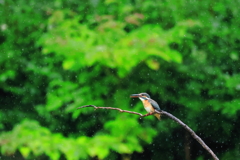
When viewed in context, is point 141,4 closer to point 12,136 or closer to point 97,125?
point 97,125

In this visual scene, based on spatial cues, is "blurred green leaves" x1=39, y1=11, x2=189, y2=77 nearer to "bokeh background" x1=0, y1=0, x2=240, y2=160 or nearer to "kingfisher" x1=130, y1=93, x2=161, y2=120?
"bokeh background" x1=0, y1=0, x2=240, y2=160

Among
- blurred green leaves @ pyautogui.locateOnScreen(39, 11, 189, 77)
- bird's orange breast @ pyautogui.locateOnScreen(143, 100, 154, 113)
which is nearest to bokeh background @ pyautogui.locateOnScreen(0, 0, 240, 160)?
blurred green leaves @ pyautogui.locateOnScreen(39, 11, 189, 77)

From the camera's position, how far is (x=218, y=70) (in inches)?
83.2

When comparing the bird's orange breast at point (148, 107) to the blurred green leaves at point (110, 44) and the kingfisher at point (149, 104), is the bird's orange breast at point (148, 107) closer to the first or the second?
the kingfisher at point (149, 104)

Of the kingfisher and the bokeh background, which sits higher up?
the kingfisher

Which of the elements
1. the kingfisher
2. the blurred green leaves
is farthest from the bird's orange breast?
the blurred green leaves

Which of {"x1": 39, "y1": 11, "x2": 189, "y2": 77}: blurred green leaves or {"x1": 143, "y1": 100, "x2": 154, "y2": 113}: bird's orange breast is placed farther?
{"x1": 39, "y1": 11, "x2": 189, "y2": 77}: blurred green leaves

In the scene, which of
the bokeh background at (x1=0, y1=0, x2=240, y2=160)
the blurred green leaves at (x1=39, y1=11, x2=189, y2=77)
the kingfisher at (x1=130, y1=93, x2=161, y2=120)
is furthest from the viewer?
the bokeh background at (x1=0, y1=0, x2=240, y2=160)

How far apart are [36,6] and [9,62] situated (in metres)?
0.46

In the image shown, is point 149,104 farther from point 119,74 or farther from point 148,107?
point 119,74

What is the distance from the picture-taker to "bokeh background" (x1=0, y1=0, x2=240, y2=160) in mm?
1992

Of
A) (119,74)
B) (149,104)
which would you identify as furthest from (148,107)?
(119,74)

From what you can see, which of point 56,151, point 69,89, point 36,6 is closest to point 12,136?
point 56,151

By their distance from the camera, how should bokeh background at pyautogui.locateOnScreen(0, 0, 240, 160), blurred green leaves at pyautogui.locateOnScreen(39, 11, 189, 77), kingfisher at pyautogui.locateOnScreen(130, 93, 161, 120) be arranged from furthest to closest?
bokeh background at pyautogui.locateOnScreen(0, 0, 240, 160), blurred green leaves at pyautogui.locateOnScreen(39, 11, 189, 77), kingfisher at pyautogui.locateOnScreen(130, 93, 161, 120)
